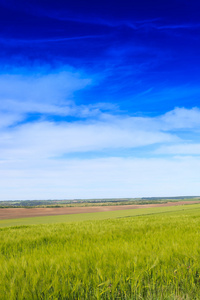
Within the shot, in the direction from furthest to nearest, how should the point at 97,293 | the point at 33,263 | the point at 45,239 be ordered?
1. the point at 45,239
2. the point at 33,263
3. the point at 97,293

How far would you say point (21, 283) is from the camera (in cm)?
271

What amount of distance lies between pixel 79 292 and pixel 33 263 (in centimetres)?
102

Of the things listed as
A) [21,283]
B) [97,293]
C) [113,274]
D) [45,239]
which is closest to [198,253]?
[113,274]

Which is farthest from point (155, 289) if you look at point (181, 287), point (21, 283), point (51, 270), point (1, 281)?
point (1, 281)

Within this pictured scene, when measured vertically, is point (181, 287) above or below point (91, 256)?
below

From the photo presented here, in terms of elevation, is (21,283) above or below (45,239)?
above

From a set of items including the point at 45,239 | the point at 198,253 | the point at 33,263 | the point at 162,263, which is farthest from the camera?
the point at 45,239

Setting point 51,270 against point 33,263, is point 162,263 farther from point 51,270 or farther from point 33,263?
point 33,263

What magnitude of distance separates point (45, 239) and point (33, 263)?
4484mm

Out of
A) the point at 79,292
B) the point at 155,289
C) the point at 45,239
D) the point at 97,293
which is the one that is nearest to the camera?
the point at 97,293

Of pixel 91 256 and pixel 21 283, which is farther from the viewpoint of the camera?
pixel 91 256

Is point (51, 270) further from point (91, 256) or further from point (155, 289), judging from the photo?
point (155, 289)

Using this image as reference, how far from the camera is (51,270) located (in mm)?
3080

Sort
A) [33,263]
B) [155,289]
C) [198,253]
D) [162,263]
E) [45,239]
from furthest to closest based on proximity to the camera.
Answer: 1. [45,239]
2. [198,253]
3. [162,263]
4. [33,263]
5. [155,289]
